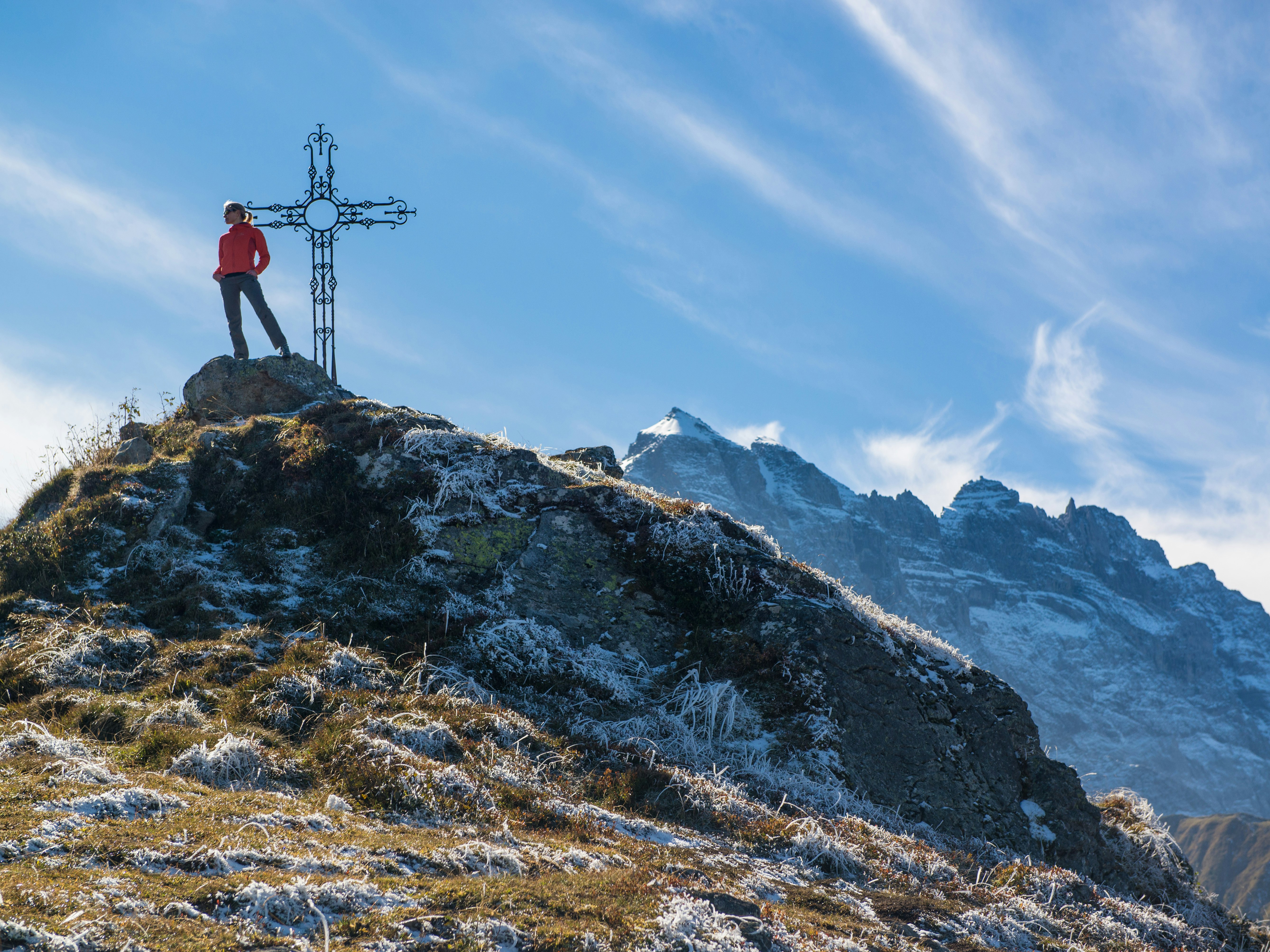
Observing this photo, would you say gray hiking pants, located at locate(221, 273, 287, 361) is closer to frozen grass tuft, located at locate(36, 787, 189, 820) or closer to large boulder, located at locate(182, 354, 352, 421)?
large boulder, located at locate(182, 354, 352, 421)

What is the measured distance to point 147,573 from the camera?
37.6 ft

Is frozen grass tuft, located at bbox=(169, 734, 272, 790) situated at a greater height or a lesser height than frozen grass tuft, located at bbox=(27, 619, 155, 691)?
lesser

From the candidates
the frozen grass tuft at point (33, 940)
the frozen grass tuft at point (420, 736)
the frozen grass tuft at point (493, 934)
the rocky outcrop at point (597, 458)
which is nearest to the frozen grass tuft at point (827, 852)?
the frozen grass tuft at point (420, 736)

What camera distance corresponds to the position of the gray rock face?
14.6 meters

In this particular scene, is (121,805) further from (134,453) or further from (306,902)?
(134,453)

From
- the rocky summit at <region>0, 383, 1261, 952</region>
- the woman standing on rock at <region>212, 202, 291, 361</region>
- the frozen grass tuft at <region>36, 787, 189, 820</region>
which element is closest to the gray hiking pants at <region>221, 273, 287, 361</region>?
the woman standing on rock at <region>212, 202, 291, 361</region>

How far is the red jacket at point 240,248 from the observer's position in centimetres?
1738

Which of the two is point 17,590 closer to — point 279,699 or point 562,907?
point 279,699

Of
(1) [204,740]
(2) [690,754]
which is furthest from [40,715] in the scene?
(2) [690,754]

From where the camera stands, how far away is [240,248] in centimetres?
1739

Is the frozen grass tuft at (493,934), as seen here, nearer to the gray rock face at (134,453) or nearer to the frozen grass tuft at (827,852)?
the frozen grass tuft at (827,852)

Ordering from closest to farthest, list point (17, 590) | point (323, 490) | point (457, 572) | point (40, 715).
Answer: point (40, 715) < point (17, 590) < point (457, 572) < point (323, 490)

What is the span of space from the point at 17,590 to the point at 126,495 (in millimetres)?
2019

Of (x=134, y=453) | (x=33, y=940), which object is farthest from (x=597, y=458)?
(x=33, y=940)
